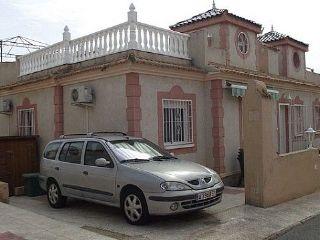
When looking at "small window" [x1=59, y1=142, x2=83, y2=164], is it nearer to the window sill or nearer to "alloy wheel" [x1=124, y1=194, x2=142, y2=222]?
"alloy wheel" [x1=124, y1=194, x2=142, y2=222]

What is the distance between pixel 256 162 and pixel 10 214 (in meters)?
5.20

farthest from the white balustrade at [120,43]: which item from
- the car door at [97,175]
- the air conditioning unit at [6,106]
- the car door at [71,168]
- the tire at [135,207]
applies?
the tire at [135,207]

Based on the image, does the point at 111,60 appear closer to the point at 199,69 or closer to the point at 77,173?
the point at 199,69

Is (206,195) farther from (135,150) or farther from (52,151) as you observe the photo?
(52,151)

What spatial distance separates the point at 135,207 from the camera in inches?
281

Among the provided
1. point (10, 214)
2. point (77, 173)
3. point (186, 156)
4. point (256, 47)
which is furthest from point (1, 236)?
point (256, 47)

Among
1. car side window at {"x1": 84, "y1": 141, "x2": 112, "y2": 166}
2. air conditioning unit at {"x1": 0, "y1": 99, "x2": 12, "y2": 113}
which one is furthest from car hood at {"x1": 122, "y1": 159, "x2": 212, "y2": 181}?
air conditioning unit at {"x1": 0, "y1": 99, "x2": 12, "y2": 113}

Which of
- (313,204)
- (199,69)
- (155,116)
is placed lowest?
(313,204)

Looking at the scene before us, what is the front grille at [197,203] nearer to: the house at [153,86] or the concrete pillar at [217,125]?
the house at [153,86]

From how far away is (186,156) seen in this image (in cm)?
1148

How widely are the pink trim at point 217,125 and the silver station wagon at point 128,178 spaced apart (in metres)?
3.83

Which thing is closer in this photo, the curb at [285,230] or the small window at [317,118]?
the curb at [285,230]

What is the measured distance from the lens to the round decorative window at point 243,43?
1438 cm

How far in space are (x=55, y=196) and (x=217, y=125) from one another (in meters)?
5.26
